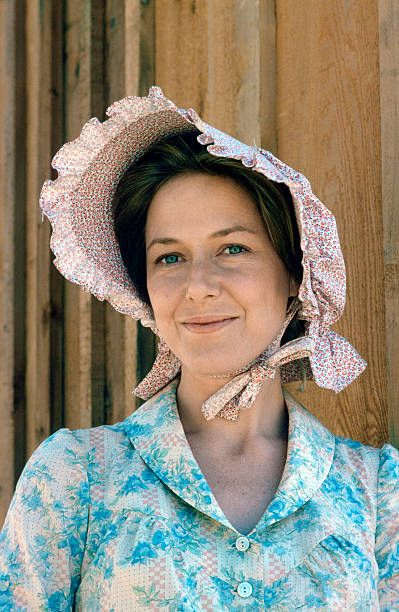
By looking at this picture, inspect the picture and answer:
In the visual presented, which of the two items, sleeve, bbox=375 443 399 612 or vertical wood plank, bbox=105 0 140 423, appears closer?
sleeve, bbox=375 443 399 612

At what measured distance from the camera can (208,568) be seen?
2.04 metres

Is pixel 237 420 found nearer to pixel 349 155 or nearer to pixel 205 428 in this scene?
pixel 205 428

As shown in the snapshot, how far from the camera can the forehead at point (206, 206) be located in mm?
2244

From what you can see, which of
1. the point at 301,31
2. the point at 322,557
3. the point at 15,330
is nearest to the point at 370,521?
the point at 322,557

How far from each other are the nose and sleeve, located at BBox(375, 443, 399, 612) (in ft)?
1.86

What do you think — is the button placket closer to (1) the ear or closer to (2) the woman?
(2) the woman

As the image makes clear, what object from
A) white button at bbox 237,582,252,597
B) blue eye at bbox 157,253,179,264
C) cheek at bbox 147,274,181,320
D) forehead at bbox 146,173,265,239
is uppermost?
forehead at bbox 146,173,265,239

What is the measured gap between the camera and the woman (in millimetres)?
2053

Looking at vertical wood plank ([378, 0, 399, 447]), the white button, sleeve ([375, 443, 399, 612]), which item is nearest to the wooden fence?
vertical wood plank ([378, 0, 399, 447])

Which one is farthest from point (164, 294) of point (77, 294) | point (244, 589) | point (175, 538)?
point (77, 294)

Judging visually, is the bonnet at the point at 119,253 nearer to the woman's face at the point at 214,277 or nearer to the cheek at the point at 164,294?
the woman's face at the point at 214,277

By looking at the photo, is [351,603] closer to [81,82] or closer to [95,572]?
[95,572]

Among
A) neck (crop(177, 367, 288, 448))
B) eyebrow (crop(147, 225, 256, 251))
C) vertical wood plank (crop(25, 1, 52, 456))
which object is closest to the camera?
eyebrow (crop(147, 225, 256, 251))

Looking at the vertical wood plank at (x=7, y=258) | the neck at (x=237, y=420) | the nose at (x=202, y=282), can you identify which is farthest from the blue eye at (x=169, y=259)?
the vertical wood plank at (x=7, y=258)
